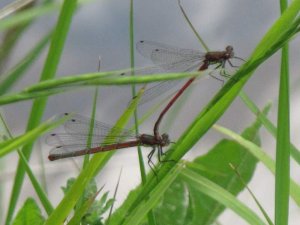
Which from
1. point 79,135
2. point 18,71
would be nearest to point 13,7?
point 18,71

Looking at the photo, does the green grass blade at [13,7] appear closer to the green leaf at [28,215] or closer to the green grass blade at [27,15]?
the green grass blade at [27,15]

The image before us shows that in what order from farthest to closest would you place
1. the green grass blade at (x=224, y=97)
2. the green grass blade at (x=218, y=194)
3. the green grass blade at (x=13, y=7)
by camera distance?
the green grass blade at (x=13, y=7)
the green grass blade at (x=218, y=194)
the green grass blade at (x=224, y=97)

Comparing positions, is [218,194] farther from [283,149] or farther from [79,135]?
[79,135]

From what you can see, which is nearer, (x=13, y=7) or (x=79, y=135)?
(x=13, y=7)

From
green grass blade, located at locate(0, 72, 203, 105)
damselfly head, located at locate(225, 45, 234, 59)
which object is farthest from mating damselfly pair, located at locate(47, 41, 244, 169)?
green grass blade, located at locate(0, 72, 203, 105)

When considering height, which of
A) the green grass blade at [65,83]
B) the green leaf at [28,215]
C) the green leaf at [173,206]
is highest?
the green leaf at [173,206]

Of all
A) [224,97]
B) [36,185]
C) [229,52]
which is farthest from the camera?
[229,52]

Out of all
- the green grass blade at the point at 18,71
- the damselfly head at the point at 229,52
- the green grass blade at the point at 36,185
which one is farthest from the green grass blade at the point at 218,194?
the damselfly head at the point at 229,52

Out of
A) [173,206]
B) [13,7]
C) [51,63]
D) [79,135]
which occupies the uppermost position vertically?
[13,7]

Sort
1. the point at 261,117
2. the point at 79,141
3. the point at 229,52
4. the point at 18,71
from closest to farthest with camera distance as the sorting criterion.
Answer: the point at 261,117, the point at 18,71, the point at 79,141, the point at 229,52
